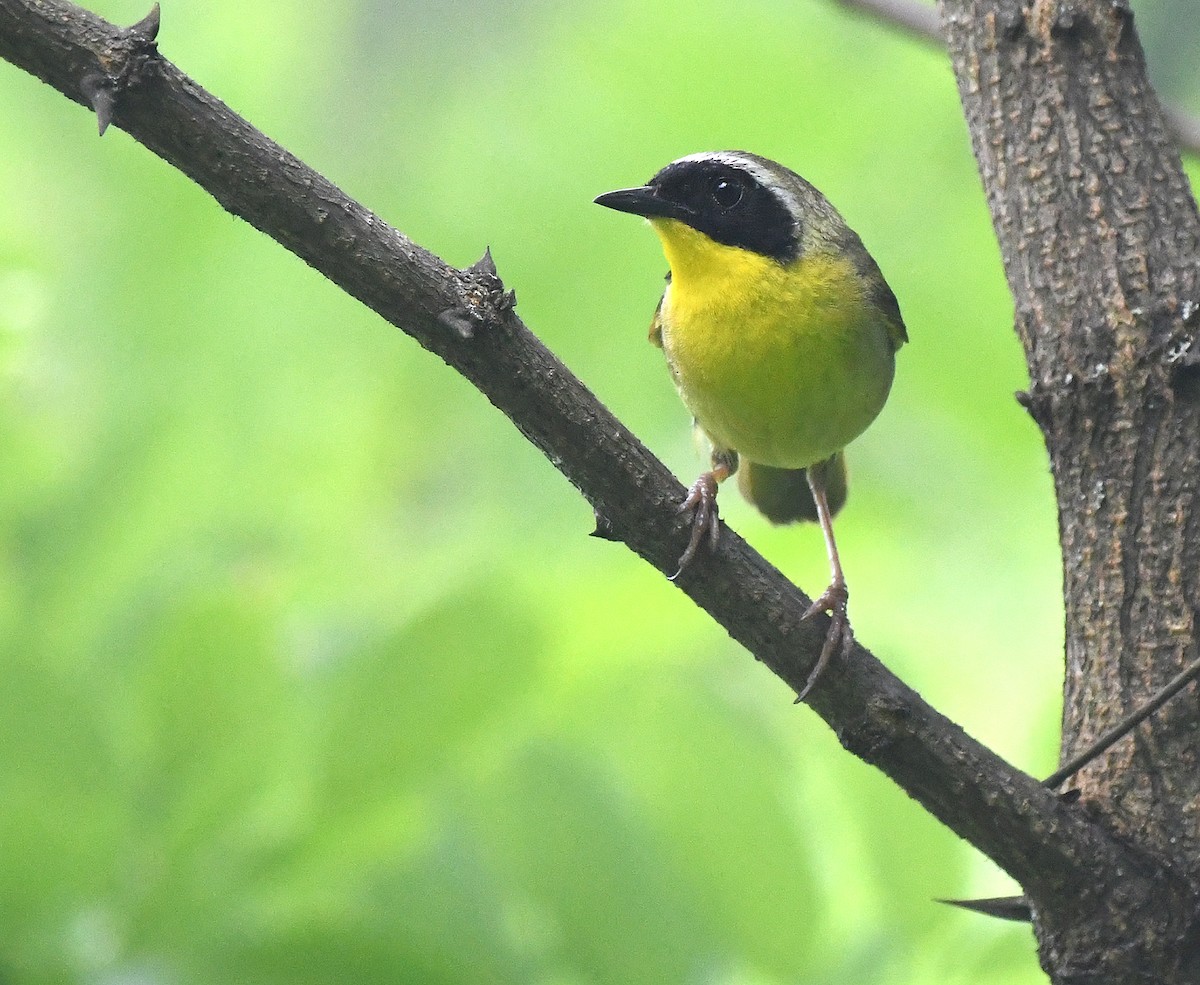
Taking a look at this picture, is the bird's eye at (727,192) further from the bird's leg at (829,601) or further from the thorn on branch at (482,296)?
the thorn on branch at (482,296)

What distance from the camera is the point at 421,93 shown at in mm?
6059

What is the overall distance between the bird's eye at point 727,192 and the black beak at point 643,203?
12cm

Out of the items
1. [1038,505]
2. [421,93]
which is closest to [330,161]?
[421,93]

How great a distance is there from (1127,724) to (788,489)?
2.04 m

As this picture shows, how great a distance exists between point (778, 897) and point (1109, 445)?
117 centimetres

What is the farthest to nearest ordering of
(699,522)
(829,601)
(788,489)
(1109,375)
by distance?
(788,489)
(829,601)
(1109,375)
(699,522)

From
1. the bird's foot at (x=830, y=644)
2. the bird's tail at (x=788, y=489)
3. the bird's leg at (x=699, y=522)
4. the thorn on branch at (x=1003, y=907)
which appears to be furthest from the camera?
the bird's tail at (x=788, y=489)

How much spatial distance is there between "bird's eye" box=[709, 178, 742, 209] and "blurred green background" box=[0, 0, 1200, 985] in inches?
26.2

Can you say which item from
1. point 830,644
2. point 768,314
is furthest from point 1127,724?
point 768,314

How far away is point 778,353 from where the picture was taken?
12.9ft

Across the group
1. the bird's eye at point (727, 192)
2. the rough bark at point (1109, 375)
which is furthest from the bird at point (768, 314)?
the rough bark at point (1109, 375)

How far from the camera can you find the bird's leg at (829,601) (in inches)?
108

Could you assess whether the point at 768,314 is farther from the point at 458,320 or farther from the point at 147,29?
the point at 147,29

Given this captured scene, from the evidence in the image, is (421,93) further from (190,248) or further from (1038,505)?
(1038,505)
